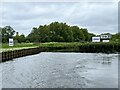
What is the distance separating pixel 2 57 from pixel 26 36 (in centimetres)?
12020

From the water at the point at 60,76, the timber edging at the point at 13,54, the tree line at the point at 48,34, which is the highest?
the tree line at the point at 48,34

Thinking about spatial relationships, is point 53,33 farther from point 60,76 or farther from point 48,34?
point 60,76

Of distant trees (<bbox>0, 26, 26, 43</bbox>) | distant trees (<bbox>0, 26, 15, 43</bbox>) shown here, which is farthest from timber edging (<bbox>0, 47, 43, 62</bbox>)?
distant trees (<bbox>0, 26, 26, 43</bbox>)

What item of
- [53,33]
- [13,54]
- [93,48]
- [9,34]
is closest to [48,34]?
[53,33]

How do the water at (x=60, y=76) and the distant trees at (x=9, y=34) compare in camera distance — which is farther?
the distant trees at (x=9, y=34)

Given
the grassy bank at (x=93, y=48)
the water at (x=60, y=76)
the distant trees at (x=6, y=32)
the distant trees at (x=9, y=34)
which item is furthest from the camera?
the distant trees at (x=9, y=34)

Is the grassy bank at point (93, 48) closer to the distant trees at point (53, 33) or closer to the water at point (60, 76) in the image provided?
the distant trees at point (53, 33)

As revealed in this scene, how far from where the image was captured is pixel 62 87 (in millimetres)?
19875

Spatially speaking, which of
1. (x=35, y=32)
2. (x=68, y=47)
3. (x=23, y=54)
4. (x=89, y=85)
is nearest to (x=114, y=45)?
(x=68, y=47)

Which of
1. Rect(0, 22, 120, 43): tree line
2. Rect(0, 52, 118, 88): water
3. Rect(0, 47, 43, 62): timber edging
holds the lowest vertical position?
Rect(0, 52, 118, 88): water

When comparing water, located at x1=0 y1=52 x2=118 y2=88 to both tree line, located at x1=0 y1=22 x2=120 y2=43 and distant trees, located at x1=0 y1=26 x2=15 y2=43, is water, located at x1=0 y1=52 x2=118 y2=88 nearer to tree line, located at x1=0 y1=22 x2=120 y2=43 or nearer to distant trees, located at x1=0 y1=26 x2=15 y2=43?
distant trees, located at x1=0 y1=26 x2=15 y2=43

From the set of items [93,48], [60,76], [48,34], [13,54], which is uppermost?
[48,34]

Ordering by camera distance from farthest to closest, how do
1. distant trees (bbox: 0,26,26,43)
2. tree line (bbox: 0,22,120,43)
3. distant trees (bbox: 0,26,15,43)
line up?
tree line (bbox: 0,22,120,43) < distant trees (bbox: 0,26,26,43) < distant trees (bbox: 0,26,15,43)

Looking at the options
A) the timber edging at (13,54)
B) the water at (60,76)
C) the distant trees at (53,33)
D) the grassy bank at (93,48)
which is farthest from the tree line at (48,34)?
the water at (60,76)
